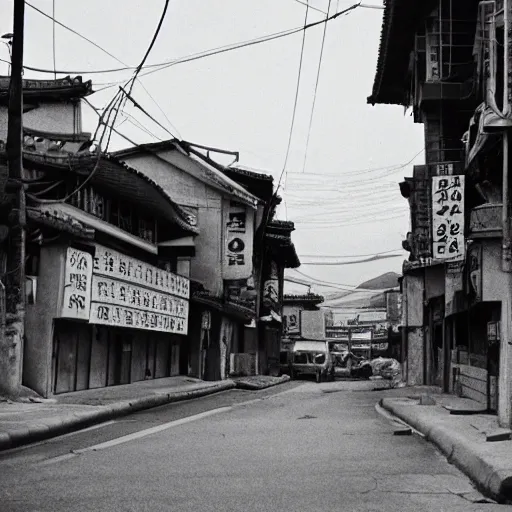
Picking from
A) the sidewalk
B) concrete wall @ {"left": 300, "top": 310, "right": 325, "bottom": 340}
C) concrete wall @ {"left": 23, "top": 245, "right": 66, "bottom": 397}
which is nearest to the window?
concrete wall @ {"left": 300, "top": 310, "right": 325, "bottom": 340}

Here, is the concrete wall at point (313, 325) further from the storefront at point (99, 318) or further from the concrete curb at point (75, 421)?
the concrete curb at point (75, 421)

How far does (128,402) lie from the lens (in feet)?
63.9

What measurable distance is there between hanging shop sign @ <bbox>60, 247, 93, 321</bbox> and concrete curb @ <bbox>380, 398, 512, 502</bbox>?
370 inches

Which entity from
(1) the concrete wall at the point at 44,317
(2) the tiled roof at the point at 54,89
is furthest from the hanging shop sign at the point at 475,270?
(2) the tiled roof at the point at 54,89

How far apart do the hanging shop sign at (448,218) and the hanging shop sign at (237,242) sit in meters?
16.4

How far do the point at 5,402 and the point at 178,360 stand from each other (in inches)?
716

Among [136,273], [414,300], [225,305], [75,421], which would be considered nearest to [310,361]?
[225,305]

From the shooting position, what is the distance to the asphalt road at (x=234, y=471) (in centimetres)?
720

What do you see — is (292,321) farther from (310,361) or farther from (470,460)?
(470,460)

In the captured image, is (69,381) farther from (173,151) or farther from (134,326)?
(173,151)

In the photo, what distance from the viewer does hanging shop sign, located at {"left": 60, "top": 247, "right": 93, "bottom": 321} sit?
20.5 metres

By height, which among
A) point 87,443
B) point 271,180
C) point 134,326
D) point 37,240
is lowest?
point 87,443

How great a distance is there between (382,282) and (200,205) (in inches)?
2149

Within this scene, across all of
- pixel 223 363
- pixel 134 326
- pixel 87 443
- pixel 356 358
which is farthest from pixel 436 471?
pixel 356 358
